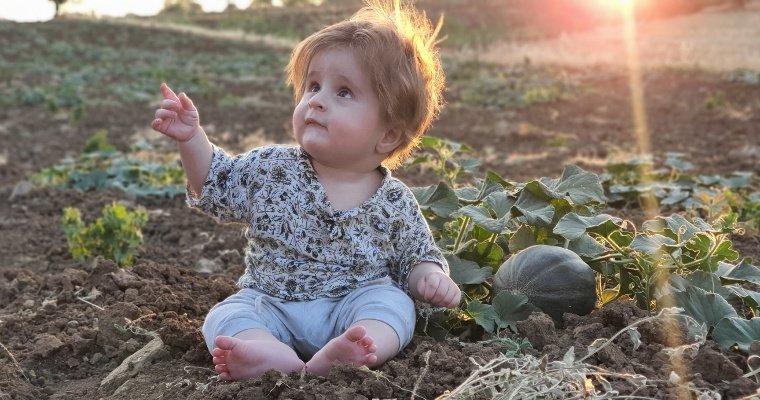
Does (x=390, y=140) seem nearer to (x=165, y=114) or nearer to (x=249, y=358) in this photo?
(x=165, y=114)

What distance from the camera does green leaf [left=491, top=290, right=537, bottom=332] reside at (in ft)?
9.16

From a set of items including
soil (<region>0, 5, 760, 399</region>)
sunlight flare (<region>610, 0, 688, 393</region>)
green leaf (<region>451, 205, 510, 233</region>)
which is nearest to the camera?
soil (<region>0, 5, 760, 399</region>)

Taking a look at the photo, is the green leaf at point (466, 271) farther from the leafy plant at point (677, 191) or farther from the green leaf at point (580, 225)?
the leafy plant at point (677, 191)

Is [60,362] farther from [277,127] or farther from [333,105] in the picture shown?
[277,127]

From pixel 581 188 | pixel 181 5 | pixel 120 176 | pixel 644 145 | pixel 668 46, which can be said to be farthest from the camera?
pixel 181 5

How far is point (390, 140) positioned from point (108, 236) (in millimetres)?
2204

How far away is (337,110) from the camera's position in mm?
2662

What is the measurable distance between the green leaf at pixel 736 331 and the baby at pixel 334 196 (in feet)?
2.56

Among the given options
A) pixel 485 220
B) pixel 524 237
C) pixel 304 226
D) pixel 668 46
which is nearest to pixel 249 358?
pixel 304 226

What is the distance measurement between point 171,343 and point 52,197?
388 cm

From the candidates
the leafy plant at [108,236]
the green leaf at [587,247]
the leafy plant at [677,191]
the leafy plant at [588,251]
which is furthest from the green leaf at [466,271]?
the leafy plant at [108,236]

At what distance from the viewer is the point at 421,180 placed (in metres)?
→ 7.05

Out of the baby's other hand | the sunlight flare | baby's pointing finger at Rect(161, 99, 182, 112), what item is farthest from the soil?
baby's pointing finger at Rect(161, 99, 182, 112)

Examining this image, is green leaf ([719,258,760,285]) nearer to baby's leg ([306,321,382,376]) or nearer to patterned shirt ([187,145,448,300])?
patterned shirt ([187,145,448,300])
